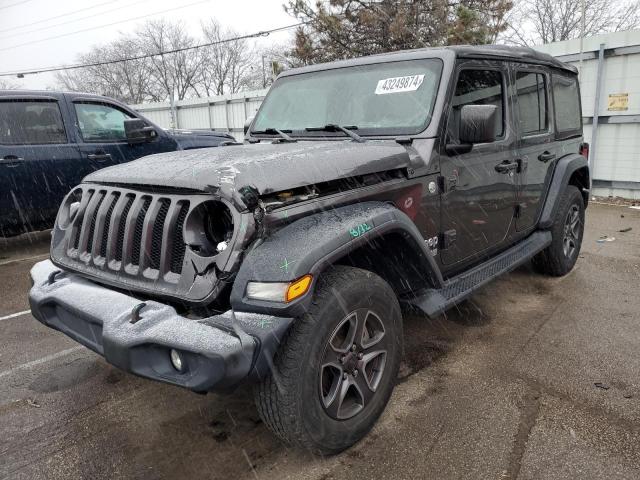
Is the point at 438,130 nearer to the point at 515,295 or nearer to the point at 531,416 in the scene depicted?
the point at 531,416

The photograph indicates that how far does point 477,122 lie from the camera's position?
2.90m

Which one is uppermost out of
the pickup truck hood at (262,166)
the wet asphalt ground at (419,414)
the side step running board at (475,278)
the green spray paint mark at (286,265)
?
the pickup truck hood at (262,166)

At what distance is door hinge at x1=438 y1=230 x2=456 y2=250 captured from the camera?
314 centimetres

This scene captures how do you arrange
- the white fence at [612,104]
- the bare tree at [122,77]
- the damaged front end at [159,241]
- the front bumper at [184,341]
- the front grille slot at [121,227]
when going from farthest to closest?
the bare tree at [122,77] → the white fence at [612,104] → the front grille slot at [121,227] → the damaged front end at [159,241] → the front bumper at [184,341]

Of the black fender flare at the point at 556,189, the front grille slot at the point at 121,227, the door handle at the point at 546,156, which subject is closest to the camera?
the front grille slot at the point at 121,227

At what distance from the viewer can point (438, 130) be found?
3.02 meters

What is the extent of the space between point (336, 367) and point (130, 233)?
1.15m

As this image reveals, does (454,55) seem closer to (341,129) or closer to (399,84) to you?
(399,84)

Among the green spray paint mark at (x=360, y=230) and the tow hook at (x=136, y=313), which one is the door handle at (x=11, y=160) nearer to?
the tow hook at (x=136, y=313)

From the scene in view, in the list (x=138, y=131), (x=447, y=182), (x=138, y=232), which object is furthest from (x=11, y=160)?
(x=447, y=182)

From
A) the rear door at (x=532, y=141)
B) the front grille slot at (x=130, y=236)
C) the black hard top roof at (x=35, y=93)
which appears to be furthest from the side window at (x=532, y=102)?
the black hard top roof at (x=35, y=93)

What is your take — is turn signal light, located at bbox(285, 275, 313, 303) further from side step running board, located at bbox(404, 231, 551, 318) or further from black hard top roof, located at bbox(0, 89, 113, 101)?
black hard top roof, located at bbox(0, 89, 113, 101)

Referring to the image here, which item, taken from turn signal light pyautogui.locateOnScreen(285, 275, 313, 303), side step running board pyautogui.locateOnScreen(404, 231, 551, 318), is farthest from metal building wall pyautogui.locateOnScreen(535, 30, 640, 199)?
turn signal light pyautogui.locateOnScreen(285, 275, 313, 303)

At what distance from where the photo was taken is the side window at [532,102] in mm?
3958
